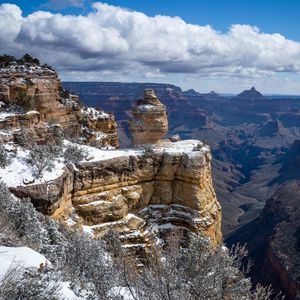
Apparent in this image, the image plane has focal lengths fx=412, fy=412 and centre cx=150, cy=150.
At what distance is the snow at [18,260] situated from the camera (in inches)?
369

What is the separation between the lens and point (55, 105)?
104ft

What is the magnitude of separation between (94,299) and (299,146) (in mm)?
171925

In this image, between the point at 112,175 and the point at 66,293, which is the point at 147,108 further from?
the point at 66,293

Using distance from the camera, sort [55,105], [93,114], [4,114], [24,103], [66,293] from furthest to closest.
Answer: [93,114]
[55,105]
[24,103]
[4,114]
[66,293]

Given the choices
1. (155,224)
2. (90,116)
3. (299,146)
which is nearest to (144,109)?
(90,116)

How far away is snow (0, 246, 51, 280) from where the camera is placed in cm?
938

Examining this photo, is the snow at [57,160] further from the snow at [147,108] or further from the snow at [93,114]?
the snow at [93,114]

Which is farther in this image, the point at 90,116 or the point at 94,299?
the point at 90,116

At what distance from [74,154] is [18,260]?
14.5 metres

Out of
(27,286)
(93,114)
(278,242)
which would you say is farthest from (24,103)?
(278,242)

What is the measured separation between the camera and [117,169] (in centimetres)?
2434

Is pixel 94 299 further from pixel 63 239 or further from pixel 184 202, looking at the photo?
pixel 184 202

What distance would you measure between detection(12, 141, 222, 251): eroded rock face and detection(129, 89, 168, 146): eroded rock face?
3.96 meters

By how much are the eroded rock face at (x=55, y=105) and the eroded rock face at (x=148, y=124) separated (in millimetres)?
4543
